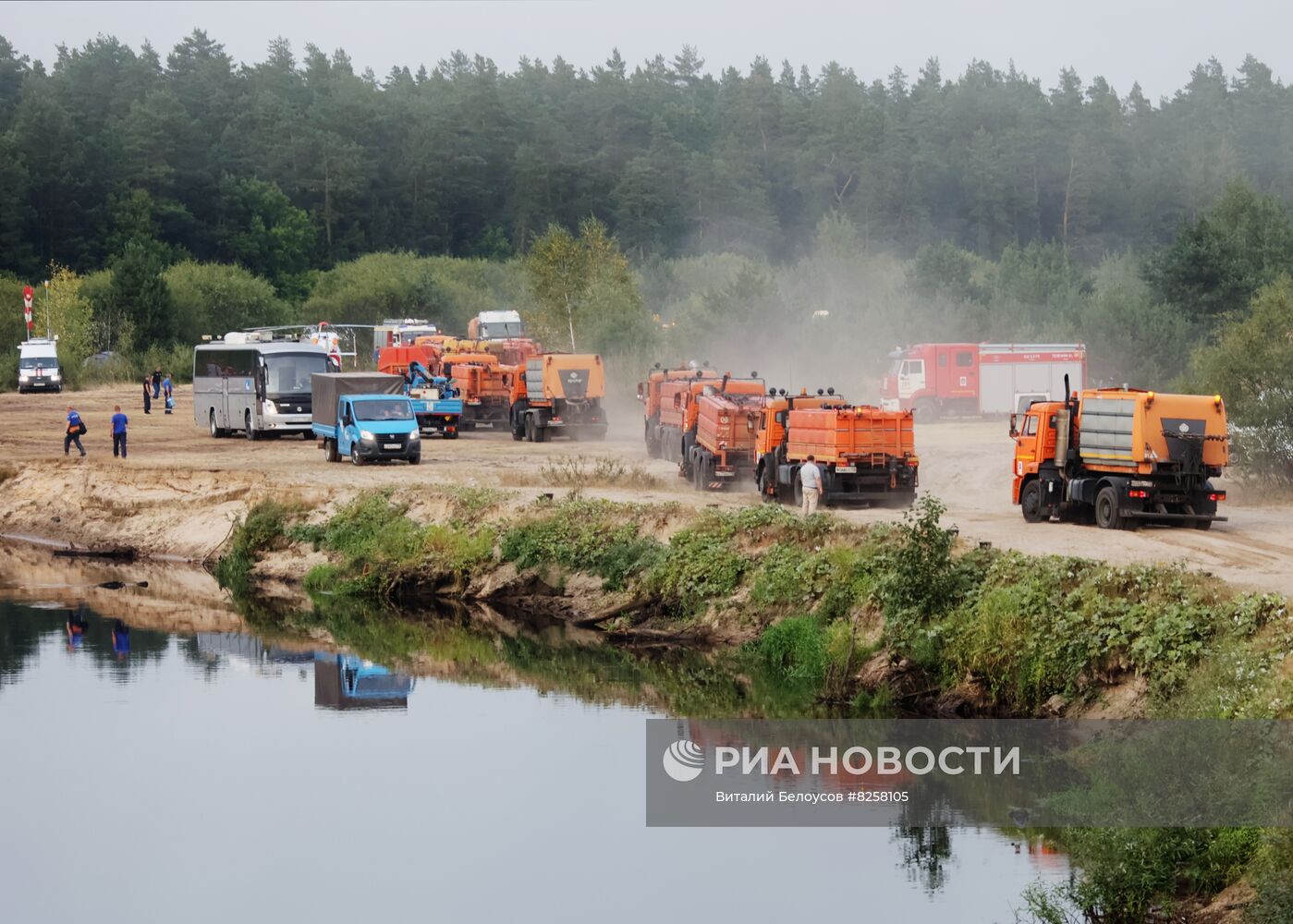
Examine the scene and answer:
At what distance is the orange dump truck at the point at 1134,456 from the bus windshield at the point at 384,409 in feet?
63.7

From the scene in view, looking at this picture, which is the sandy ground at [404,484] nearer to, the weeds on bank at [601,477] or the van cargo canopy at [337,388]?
the weeds on bank at [601,477]

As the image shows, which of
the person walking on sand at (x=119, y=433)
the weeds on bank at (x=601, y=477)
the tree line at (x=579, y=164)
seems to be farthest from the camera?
the tree line at (x=579, y=164)

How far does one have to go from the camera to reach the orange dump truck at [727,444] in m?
38.2

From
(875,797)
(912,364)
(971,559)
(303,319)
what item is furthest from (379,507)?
(303,319)

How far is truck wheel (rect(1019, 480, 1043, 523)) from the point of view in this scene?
103ft

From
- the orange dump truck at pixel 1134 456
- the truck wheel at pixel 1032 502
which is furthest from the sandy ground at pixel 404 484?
the orange dump truck at pixel 1134 456

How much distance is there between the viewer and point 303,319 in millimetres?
117062

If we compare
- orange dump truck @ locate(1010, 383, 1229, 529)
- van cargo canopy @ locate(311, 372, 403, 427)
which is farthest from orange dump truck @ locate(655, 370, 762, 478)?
orange dump truck @ locate(1010, 383, 1229, 529)

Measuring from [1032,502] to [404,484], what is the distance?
13.8 m

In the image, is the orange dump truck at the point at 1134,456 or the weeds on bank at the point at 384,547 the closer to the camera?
the orange dump truck at the point at 1134,456

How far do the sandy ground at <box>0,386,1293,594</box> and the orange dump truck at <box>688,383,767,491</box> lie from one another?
81 centimetres

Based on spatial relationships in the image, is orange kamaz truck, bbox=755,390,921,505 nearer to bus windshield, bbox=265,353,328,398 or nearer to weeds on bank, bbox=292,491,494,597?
weeds on bank, bbox=292,491,494,597

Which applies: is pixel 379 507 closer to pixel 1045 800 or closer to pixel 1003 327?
pixel 1045 800

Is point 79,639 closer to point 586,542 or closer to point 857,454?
point 586,542
